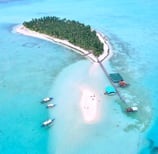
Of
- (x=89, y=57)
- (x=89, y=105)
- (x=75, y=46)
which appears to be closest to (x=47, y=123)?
(x=89, y=105)

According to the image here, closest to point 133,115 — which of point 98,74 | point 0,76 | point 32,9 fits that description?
point 98,74

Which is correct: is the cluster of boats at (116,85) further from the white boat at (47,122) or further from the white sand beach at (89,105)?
the white boat at (47,122)

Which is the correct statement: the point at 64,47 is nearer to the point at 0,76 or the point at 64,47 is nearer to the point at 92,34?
the point at 92,34

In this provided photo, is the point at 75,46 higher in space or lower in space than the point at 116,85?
lower

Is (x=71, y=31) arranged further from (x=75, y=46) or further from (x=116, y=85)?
(x=116, y=85)

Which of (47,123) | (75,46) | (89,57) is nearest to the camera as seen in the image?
(47,123)

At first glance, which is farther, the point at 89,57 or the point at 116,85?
the point at 89,57

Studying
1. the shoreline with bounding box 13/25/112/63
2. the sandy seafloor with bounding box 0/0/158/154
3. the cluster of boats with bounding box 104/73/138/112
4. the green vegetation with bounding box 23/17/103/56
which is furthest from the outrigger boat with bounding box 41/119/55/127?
the green vegetation with bounding box 23/17/103/56

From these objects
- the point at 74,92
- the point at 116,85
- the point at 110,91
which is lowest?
the point at 74,92
